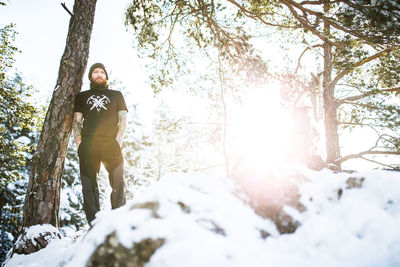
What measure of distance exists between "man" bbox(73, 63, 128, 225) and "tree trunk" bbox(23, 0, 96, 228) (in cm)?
21

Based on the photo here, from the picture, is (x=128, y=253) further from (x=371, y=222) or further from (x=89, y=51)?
(x=89, y=51)

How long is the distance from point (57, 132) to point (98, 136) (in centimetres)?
71

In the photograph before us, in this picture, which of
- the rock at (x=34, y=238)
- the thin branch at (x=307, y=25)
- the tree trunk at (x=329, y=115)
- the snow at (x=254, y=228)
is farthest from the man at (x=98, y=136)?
the tree trunk at (x=329, y=115)

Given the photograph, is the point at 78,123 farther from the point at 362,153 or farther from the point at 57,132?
the point at 362,153

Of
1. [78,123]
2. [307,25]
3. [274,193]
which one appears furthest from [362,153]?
[78,123]

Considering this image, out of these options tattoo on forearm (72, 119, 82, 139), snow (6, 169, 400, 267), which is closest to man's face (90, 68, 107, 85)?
tattoo on forearm (72, 119, 82, 139)

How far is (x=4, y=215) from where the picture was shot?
33.7 ft

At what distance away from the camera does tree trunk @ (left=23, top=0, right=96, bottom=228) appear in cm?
293

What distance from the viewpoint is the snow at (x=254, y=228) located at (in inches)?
43.6

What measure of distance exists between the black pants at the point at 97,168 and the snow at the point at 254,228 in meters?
1.52

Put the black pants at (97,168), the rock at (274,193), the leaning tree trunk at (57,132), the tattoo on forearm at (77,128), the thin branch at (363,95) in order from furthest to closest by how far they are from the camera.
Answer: the thin branch at (363,95), the tattoo on forearm at (77,128), the leaning tree trunk at (57,132), the black pants at (97,168), the rock at (274,193)

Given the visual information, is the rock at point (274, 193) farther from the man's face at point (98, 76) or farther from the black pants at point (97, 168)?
the man's face at point (98, 76)

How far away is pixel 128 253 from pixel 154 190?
393 millimetres

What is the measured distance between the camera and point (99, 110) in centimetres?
302
